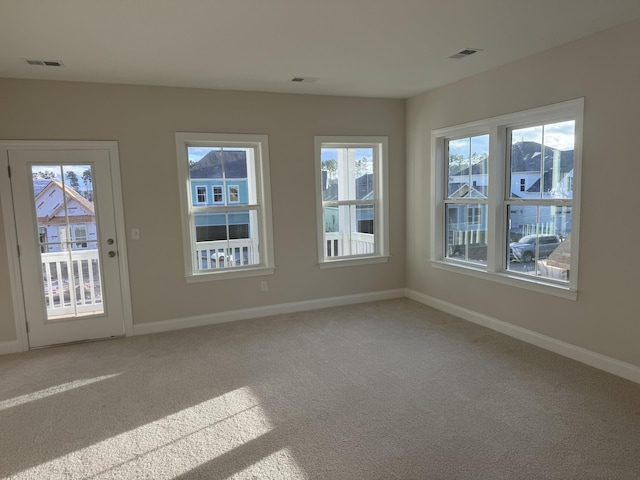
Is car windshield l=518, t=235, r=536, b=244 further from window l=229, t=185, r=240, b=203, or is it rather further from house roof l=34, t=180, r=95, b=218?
house roof l=34, t=180, r=95, b=218

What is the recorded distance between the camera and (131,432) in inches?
103

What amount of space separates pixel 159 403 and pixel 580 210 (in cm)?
348

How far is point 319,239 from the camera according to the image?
5.12 m

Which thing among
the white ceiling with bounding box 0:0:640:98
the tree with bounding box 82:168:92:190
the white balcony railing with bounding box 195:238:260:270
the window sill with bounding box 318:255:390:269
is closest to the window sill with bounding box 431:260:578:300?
the window sill with bounding box 318:255:390:269

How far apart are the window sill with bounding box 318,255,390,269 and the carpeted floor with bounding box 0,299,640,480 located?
1.18m

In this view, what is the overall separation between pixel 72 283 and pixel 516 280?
14.1ft

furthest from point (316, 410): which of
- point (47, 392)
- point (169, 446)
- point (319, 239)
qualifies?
point (319, 239)

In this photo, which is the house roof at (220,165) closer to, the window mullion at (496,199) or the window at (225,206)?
the window at (225,206)

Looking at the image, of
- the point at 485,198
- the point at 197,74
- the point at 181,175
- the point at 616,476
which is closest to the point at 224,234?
the point at 181,175

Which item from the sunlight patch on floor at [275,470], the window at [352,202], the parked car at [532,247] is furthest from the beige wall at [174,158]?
the sunlight patch on floor at [275,470]

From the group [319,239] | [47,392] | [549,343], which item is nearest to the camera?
[47,392]

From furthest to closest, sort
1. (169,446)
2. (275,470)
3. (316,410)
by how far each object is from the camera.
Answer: (316,410), (169,446), (275,470)

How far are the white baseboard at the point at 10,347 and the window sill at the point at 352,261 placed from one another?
3.17 m

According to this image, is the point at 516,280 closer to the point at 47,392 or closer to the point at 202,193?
the point at 202,193
